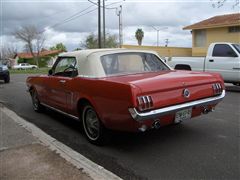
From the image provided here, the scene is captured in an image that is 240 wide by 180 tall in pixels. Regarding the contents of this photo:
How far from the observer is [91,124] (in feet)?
19.4

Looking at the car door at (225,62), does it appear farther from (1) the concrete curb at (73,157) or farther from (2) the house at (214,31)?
(2) the house at (214,31)

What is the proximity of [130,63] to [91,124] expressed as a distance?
131 centimetres

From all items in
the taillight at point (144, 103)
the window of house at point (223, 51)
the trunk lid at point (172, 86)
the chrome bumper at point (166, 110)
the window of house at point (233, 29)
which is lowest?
the chrome bumper at point (166, 110)

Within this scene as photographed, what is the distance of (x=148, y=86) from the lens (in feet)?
15.8

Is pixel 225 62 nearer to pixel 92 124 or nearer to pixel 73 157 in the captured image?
pixel 92 124

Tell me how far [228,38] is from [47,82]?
23957mm

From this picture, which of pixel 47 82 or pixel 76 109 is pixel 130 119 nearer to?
pixel 76 109

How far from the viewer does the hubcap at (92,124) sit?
18.9 ft

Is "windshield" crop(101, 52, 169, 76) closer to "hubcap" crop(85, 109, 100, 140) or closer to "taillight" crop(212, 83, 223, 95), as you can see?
"hubcap" crop(85, 109, 100, 140)

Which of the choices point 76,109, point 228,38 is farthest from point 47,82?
point 228,38

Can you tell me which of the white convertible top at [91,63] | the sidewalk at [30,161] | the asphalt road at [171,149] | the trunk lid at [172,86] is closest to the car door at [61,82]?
the white convertible top at [91,63]

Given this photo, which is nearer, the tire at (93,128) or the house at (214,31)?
the tire at (93,128)

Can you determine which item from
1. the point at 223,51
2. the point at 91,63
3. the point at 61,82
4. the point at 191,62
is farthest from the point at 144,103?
the point at 191,62

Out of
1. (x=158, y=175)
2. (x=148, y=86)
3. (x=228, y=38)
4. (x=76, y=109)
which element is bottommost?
(x=158, y=175)
